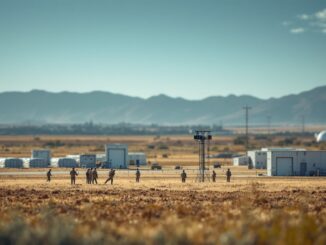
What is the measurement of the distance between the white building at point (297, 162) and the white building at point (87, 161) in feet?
81.4

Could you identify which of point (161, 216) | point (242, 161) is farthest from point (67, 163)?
point (161, 216)

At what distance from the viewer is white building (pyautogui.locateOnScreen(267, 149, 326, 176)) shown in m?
65.8

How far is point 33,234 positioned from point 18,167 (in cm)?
6485

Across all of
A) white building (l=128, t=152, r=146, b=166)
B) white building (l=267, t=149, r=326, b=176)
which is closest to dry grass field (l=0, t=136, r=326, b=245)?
white building (l=267, t=149, r=326, b=176)

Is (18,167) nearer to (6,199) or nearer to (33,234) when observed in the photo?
(6,199)

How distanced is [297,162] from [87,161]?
93.0 feet

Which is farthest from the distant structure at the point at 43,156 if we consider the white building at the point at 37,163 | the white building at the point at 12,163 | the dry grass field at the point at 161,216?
the dry grass field at the point at 161,216

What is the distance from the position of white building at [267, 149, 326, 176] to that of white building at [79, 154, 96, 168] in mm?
24825

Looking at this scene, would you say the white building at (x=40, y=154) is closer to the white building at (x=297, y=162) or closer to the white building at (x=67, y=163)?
the white building at (x=67, y=163)

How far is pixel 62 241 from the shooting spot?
1675 centimetres

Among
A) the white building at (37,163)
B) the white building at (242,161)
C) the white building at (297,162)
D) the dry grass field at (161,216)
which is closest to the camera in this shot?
the dry grass field at (161,216)

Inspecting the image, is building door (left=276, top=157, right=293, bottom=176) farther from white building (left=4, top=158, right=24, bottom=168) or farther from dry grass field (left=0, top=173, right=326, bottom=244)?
white building (left=4, top=158, right=24, bottom=168)

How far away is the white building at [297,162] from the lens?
65812mm

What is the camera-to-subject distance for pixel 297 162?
217 ft
